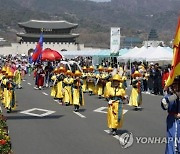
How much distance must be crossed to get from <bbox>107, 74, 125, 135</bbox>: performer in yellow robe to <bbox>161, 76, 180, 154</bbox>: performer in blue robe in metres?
3.91

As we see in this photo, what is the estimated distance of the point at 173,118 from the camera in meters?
8.38

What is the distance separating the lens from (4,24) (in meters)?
185

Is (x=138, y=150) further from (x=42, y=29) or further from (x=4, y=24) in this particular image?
(x=4, y=24)

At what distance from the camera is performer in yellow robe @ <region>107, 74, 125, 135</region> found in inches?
485

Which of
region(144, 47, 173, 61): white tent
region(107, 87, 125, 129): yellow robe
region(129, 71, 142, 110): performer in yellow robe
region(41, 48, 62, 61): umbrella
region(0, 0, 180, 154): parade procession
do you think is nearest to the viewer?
region(0, 0, 180, 154): parade procession

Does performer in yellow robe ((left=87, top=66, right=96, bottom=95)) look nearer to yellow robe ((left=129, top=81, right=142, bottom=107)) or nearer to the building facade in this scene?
yellow robe ((left=129, top=81, right=142, bottom=107))

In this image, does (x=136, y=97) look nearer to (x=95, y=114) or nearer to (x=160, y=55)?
(x=95, y=114)

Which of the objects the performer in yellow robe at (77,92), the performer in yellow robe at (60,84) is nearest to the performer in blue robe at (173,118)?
the performer in yellow robe at (77,92)

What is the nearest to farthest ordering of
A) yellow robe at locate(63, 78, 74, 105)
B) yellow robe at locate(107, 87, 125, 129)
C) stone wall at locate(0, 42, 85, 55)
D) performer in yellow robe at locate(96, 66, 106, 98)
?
yellow robe at locate(107, 87, 125, 129), yellow robe at locate(63, 78, 74, 105), performer in yellow robe at locate(96, 66, 106, 98), stone wall at locate(0, 42, 85, 55)

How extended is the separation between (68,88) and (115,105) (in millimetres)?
6954

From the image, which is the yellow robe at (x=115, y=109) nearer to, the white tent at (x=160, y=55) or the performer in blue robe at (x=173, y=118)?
the performer in blue robe at (x=173, y=118)

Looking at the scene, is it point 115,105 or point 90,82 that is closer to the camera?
point 115,105

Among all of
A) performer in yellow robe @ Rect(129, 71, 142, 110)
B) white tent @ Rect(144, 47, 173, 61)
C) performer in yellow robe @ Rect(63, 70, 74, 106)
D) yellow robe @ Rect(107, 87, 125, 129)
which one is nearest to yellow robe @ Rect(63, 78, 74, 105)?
performer in yellow robe @ Rect(63, 70, 74, 106)

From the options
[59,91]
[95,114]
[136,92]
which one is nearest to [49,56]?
[59,91]
